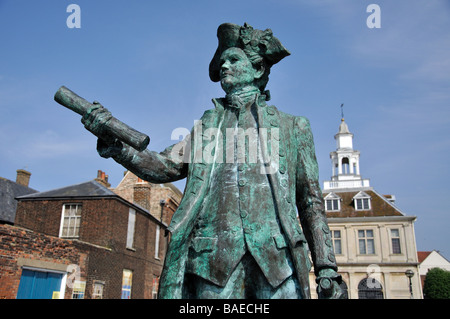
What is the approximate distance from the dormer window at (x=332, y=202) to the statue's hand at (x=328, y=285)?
116 ft

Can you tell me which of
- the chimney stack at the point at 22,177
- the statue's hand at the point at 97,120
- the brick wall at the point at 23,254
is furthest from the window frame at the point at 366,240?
the statue's hand at the point at 97,120

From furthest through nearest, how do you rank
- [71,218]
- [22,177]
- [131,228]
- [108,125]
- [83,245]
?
[22,177], [131,228], [71,218], [83,245], [108,125]

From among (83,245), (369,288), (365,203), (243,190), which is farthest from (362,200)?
(243,190)

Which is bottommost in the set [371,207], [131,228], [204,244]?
[204,244]

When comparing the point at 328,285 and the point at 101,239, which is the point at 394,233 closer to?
the point at 101,239

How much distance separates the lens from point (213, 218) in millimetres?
2445

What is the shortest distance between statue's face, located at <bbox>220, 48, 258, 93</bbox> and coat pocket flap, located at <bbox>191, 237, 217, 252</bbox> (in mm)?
1098

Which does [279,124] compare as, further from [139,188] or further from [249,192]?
[139,188]

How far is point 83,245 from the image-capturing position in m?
19.1

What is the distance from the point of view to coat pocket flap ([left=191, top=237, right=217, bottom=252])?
2.34 metres

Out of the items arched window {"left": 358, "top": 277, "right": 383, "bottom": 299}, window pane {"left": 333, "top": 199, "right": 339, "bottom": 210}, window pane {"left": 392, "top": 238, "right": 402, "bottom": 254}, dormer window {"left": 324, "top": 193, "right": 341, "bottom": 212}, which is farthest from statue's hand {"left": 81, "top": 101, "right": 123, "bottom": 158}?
window pane {"left": 333, "top": 199, "right": 339, "bottom": 210}

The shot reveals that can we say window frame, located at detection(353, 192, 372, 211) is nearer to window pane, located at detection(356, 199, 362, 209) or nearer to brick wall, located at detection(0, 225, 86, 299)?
window pane, located at detection(356, 199, 362, 209)

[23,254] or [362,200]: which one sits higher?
[362,200]

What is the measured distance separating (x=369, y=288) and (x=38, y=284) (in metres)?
26.1
